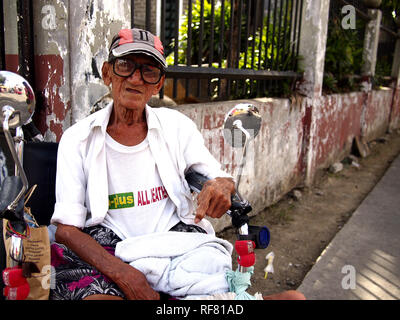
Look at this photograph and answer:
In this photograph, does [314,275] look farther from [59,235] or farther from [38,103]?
[38,103]

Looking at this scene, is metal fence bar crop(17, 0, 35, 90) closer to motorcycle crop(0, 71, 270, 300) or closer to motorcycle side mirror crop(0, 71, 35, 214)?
motorcycle crop(0, 71, 270, 300)

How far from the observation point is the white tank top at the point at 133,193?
1558 mm

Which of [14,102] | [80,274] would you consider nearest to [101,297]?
[80,274]

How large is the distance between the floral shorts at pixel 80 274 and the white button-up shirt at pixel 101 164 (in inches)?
3.0

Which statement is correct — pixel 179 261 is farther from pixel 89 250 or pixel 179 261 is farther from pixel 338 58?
pixel 338 58

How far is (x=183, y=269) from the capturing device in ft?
4.59

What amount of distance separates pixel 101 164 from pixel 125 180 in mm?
116

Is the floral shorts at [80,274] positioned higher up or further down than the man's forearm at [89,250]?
further down

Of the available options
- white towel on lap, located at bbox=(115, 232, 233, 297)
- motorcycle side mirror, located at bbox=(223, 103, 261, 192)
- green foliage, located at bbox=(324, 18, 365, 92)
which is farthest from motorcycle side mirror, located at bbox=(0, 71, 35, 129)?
green foliage, located at bbox=(324, 18, 365, 92)

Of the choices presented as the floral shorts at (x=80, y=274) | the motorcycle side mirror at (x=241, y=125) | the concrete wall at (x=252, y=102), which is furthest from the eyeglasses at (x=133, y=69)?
the concrete wall at (x=252, y=102)

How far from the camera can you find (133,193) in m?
1.58

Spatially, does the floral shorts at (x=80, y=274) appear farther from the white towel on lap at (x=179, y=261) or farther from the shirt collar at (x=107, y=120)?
the shirt collar at (x=107, y=120)
